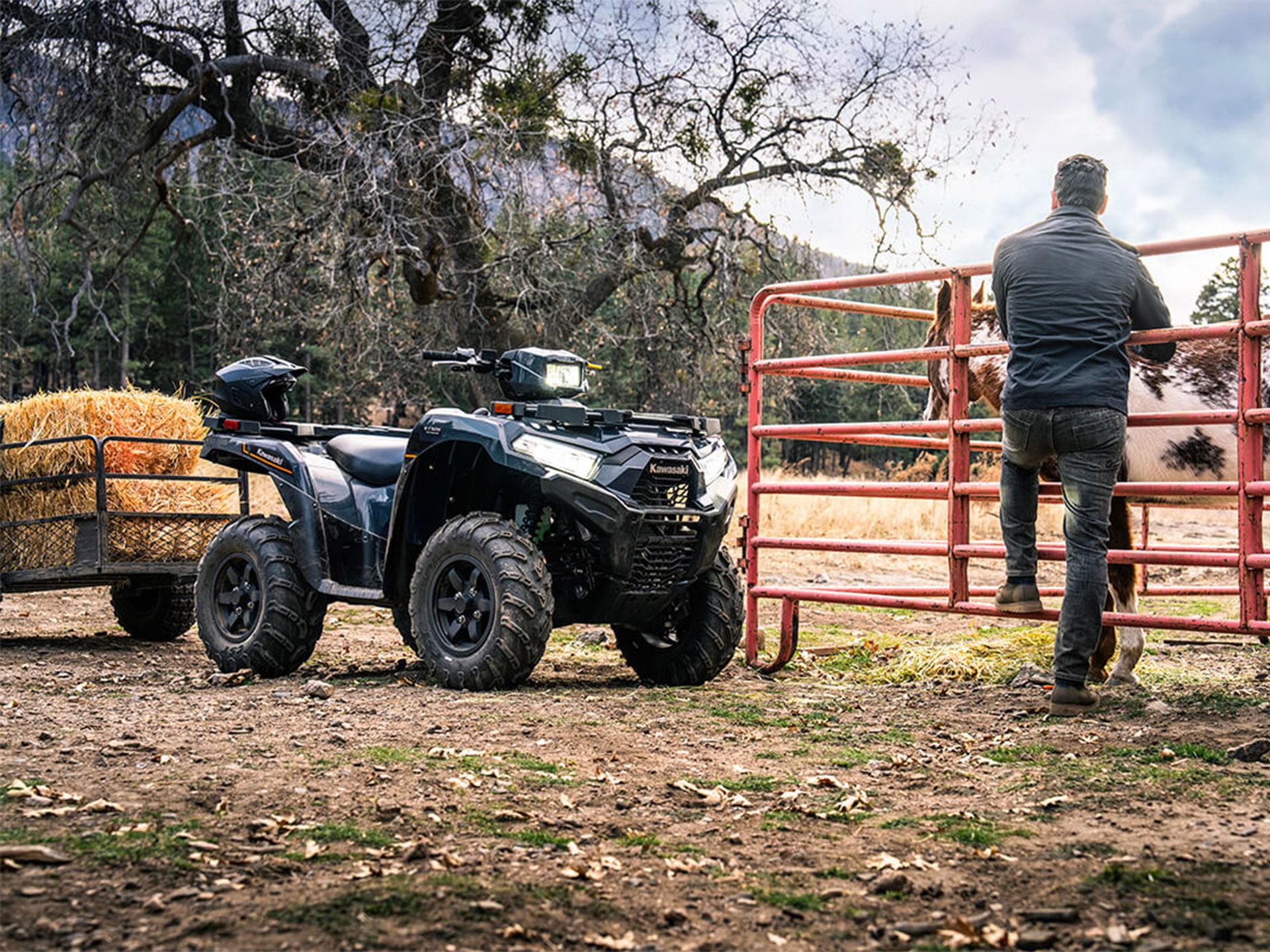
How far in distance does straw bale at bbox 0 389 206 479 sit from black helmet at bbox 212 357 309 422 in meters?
1.71

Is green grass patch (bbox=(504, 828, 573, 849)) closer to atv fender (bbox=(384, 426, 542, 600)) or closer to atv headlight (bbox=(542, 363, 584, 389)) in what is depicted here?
atv fender (bbox=(384, 426, 542, 600))

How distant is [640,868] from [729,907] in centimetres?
38

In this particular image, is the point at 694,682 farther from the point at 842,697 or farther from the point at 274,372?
the point at 274,372

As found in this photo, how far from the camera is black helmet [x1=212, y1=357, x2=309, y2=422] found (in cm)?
811

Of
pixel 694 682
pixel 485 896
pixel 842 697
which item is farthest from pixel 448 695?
pixel 485 896

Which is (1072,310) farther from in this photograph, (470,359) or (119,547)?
(119,547)

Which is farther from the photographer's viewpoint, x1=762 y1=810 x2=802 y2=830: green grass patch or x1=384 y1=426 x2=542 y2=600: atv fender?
x1=384 y1=426 x2=542 y2=600: atv fender

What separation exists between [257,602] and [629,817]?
154 inches

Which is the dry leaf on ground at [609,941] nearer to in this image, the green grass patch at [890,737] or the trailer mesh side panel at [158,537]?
the green grass patch at [890,737]

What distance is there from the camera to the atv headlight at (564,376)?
23.7 ft

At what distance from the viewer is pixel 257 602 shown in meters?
7.64

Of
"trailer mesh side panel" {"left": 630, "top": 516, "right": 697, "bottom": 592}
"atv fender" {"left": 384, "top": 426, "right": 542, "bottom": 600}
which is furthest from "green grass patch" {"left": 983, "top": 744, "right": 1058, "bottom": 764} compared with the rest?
"atv fender" {"left": 384, "top": 426, "right": 542, "bottom": 600}

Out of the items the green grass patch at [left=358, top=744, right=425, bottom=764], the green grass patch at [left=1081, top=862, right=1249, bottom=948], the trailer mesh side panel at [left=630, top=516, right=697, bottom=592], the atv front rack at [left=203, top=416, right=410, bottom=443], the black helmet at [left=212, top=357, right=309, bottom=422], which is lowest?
the green grass patch at [left=1081, top=862, right=1249, bottom=948]

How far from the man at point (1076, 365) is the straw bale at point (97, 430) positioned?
5979 millimetres
